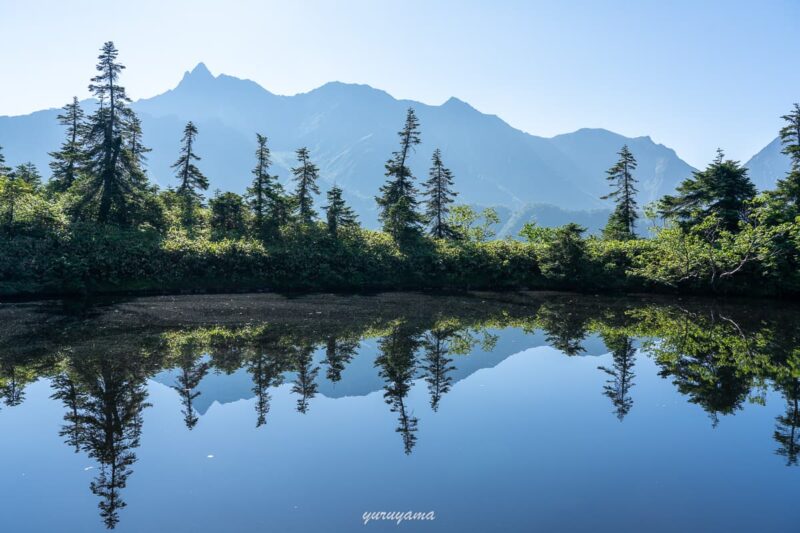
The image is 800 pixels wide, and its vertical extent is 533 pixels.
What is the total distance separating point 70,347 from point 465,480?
12.0 metres

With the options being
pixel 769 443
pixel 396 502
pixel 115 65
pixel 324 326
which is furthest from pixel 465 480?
pixel 115 65

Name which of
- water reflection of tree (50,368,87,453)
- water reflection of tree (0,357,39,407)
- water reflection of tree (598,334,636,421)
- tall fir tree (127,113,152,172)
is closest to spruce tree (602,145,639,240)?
water reflection of tree (598,334,636,421)

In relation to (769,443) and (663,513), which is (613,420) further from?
(663,513)

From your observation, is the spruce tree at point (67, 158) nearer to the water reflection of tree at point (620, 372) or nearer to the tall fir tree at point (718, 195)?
the water reflection of tree at point (620, 372)

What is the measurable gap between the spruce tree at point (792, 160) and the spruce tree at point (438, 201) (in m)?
21.5

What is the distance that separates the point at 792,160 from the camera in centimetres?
3161

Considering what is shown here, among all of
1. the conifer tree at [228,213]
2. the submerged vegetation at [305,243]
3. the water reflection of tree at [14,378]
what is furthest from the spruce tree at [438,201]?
the water reflection of tree at [14,378]

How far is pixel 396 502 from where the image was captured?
609cm

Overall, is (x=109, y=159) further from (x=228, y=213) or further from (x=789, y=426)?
(x=789, y=426)

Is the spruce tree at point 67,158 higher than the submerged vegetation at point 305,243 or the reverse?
higher

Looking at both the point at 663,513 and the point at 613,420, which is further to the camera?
the point at 613,420

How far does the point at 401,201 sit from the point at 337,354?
22.0 m

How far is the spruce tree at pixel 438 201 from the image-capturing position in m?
39.1

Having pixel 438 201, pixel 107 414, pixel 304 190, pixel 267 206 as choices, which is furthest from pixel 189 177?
pixel 107 414
